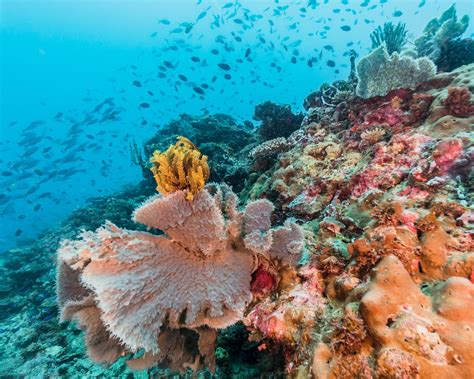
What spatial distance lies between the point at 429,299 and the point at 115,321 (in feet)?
7.18

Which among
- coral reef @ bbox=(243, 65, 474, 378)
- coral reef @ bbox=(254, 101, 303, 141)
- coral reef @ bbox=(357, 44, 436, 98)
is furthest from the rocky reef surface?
coral reef @ bbox=(254, 101, 303, 141)

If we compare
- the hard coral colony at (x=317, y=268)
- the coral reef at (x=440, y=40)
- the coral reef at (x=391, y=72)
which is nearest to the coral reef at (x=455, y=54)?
the coral reef at (x=440, y=40)

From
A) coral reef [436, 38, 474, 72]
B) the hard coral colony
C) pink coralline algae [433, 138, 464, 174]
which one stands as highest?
coral reef [436, 38, 474, 72]

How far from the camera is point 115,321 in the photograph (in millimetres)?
2168

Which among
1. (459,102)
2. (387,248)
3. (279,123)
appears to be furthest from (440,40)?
(387,248)

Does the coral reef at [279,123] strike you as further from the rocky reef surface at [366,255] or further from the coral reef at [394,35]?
the coral reef at [394,35]

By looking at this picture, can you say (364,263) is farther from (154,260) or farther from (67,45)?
(67,45)

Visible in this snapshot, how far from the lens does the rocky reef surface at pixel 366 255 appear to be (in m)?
1.68

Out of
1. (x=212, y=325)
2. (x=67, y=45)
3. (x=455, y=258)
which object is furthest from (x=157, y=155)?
(x=67, y=45)

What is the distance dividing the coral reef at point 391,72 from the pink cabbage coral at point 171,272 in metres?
2.83

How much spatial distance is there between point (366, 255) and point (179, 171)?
172cm

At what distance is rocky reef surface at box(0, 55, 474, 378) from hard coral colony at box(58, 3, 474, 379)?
0.01 metres

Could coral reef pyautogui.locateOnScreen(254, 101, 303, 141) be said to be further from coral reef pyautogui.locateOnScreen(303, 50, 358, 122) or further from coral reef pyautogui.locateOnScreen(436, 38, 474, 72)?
coral reef pyautogui.locateOnScreen(436, 38, 474, 72)

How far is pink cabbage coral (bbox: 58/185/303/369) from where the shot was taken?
2303 mm
